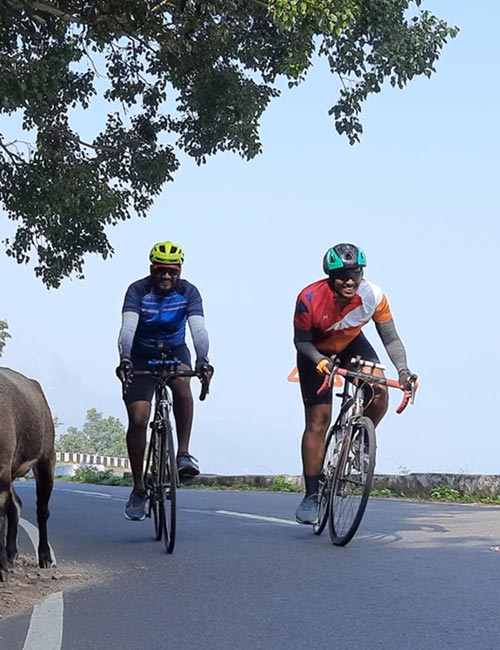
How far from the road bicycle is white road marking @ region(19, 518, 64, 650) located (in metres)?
2.32

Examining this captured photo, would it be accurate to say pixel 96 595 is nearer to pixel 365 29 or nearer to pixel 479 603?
pixel 479 603

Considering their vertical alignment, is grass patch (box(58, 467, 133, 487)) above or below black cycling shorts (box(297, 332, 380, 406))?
Result: above

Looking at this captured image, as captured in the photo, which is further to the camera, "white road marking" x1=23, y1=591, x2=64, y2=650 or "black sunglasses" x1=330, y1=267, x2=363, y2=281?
"black sunglasses" x1=330, y1=267, x2=363, y2=281

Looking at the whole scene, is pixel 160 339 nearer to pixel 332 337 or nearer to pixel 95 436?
pixel 332 337

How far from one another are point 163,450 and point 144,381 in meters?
0.64

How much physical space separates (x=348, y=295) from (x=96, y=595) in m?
3.02

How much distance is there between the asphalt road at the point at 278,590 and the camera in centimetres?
555

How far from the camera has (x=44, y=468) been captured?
847cm

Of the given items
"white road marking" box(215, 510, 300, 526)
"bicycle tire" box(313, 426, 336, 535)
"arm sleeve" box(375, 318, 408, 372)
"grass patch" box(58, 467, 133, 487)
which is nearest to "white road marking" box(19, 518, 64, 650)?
"bicycle tire" box(313, 426, 336, 535)

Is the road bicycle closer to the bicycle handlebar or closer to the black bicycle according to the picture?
the bicycle handlebar

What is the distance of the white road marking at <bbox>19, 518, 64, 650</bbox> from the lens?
5.55 meters

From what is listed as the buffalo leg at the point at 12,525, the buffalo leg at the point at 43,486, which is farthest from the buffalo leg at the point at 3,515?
the buffalo leg at the point at 43,486

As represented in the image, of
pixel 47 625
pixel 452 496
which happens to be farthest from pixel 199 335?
pixel 452 496

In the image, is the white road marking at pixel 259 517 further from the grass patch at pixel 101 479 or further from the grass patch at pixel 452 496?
the grass patch at pixel 101 479
